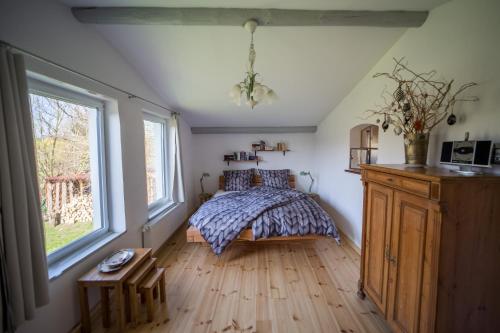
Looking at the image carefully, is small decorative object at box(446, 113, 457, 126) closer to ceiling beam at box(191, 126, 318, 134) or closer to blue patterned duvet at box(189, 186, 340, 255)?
blue patterned duvet at box(189, 186, 340, 255)

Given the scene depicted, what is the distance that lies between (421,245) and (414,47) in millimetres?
1713

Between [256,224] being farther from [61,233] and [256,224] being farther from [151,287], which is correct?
[61,233]

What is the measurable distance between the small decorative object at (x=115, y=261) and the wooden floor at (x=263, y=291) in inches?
18.0

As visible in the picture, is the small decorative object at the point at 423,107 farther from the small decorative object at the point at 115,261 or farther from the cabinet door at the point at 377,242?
the small decorative object at the point at 115,261

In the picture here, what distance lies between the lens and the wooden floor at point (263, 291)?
1.68m

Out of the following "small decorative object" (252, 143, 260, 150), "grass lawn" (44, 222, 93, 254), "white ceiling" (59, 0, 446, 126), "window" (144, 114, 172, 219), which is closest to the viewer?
"grass lawn" (44, 222, 93, 254)

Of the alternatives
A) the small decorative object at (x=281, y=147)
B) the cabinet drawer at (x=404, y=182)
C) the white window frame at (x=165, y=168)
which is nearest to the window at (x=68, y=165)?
the white window frame at (x=165, y=168)

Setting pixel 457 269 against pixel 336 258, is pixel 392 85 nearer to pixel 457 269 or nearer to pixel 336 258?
pixel 457 269

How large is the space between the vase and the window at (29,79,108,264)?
8.61 ft

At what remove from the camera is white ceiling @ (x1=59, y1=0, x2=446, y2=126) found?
167 centimetres

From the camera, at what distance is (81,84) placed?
5.38ft

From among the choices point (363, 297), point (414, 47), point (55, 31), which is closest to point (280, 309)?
point (363, 297)

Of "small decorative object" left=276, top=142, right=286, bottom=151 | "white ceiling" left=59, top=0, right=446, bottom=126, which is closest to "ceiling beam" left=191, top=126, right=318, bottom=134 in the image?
"small decorative object" left=276, top=142, right=286, bottom=151

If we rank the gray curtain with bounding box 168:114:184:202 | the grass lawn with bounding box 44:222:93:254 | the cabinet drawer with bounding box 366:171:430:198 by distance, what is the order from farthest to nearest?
the gray curtain with bounding box 168:114:184:202
the grass lawn with bounding box 44:222:93:254
the cabinet drawer with bounding box 366:171:430:198
